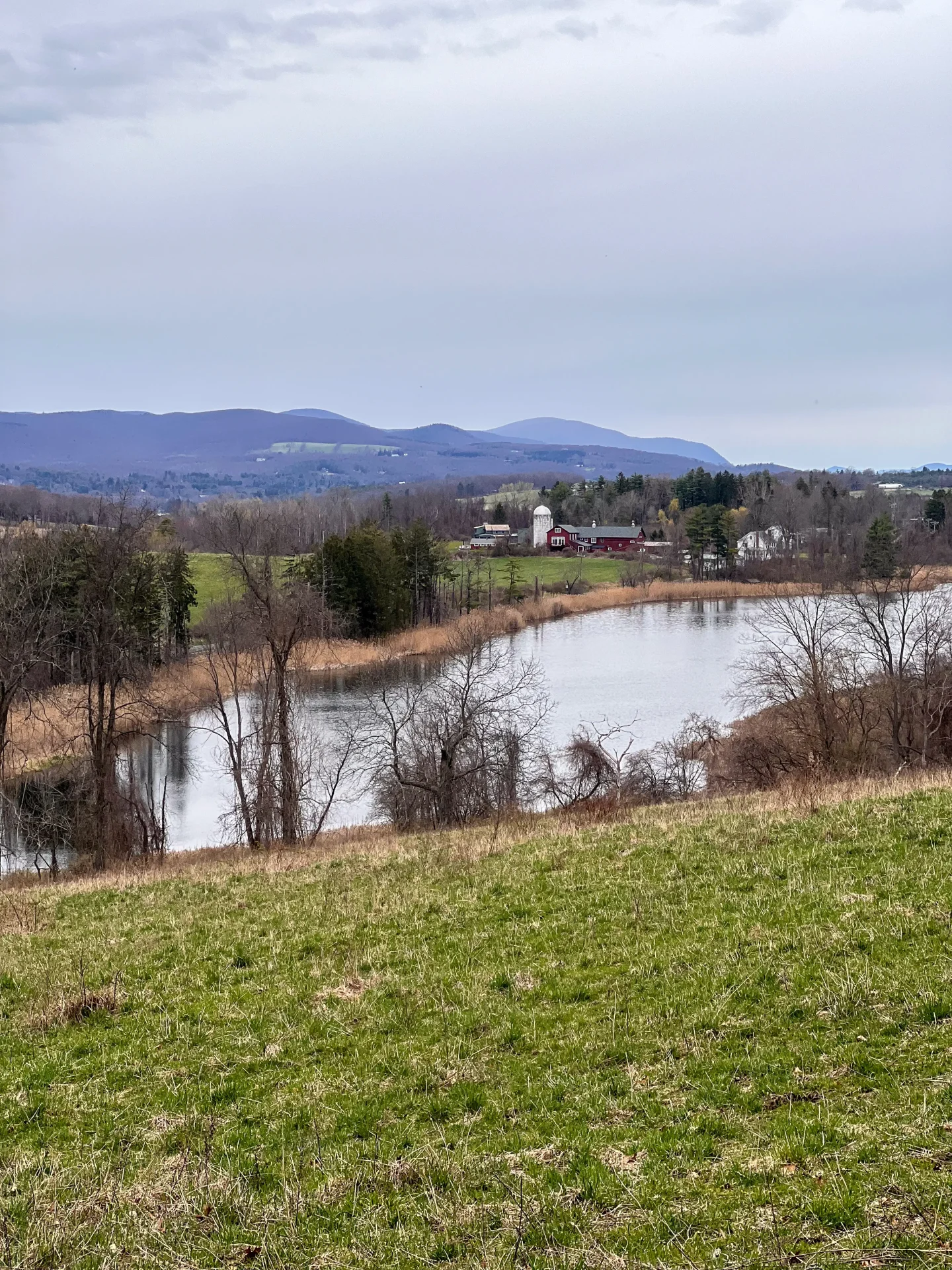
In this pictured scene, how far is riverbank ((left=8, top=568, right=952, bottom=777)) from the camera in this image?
34.4 metres

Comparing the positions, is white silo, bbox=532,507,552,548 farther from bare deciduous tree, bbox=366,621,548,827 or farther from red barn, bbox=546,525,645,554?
bare deciduous tree, bbox=366,621,548,827

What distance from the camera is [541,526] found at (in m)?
134

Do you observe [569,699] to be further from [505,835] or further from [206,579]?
[206,579]

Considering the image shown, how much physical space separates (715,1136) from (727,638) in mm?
54626

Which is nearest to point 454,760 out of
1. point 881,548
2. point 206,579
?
point 206,579

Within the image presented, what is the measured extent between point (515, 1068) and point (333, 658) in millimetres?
49197

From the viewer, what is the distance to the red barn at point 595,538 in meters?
126

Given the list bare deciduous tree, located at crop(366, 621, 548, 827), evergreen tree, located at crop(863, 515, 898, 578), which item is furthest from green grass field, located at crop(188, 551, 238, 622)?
evergreen tree, located at crop(863, 515, 898, 578)

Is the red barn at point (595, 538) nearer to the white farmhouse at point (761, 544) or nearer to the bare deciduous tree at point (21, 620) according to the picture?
the white farmhouse at point (761, 544)

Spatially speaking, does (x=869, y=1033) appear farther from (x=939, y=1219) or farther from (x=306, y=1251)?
(x=306, y=1251)

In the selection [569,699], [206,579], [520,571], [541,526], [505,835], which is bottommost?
[569,699]

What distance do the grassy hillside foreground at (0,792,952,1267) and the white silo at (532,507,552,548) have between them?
119554 millimetres

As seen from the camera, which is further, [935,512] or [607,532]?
[607,532]

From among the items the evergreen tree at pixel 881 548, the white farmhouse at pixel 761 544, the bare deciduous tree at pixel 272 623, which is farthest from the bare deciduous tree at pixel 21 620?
the white farmhouse at pixel 761 544
